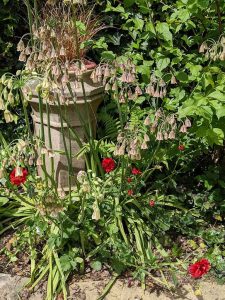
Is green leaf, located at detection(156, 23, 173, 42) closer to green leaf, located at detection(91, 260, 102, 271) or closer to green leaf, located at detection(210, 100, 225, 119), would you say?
green leaf, located at detection(210, 100, 225, 119)

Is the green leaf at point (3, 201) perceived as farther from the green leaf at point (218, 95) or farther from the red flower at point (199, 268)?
the green leaf at point (218, 95)

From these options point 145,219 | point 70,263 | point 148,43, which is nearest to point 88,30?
point 148,43

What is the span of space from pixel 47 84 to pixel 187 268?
1.70 m

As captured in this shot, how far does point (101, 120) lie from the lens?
4492 millimetres

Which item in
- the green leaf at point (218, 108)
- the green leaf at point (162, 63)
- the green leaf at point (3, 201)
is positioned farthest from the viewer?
the green leaf at point (3, 201)

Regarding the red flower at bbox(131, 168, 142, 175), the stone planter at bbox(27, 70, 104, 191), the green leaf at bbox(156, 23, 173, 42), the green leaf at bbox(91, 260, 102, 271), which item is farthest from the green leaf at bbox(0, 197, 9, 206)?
the green leaf at bbox(156, 23, 173, 42)

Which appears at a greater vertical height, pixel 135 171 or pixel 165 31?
pixel 165 31

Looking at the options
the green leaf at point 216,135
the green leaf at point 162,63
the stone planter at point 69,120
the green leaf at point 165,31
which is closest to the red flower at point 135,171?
the stone planter at point 69,120

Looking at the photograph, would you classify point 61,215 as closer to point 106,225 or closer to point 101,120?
point 106,225

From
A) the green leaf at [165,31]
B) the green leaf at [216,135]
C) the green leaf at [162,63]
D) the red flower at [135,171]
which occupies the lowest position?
the red flower at [135,171]

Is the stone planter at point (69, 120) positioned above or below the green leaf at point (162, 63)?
below

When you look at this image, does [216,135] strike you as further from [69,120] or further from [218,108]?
[69,120]

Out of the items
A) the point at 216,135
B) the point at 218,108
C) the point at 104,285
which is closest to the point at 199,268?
the point at 104,285

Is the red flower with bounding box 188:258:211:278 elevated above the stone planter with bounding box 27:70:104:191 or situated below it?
below
